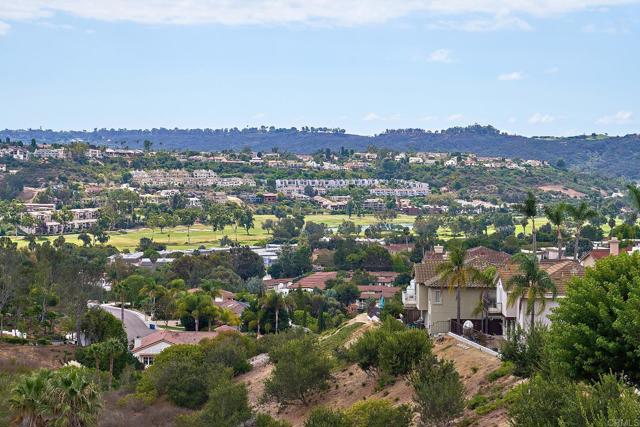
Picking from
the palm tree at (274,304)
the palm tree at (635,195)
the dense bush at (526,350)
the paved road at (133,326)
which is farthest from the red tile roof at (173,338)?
the dense bush at (526,350)

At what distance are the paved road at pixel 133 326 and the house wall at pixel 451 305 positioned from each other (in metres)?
27.8

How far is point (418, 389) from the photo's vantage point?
2827cm

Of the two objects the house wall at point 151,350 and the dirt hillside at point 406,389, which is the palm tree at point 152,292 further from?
the dirt hillside at point 406,389

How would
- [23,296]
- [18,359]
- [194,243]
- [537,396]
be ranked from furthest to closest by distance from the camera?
1. [194,243]
2. [23,296]
3. [18,359]
4. [537,396]

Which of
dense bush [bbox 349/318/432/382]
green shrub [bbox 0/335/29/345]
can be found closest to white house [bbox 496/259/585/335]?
dense bush [bbox 349/318/432/382]

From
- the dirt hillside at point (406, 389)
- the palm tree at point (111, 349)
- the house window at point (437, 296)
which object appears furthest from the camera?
the palm tree at point (111, 349)

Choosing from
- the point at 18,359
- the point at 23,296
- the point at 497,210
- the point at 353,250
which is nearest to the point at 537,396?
the point at 18,359

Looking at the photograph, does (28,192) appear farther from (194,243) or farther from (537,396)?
(537,396)

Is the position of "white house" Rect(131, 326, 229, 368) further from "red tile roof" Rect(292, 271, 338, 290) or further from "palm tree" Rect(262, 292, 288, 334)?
"red tile roof" Rect(292, 271, 338, 290)

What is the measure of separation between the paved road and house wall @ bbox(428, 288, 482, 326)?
27815mm

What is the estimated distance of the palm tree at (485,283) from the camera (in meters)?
39.8

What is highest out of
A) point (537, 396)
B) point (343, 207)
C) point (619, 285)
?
point (619, 285)

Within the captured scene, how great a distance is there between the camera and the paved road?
6668 cm

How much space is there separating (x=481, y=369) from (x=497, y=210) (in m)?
158
